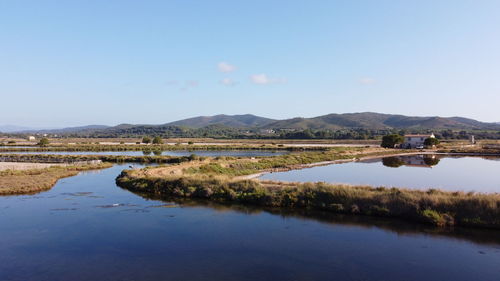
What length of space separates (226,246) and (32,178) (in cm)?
2275

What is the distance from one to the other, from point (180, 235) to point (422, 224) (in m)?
10.6

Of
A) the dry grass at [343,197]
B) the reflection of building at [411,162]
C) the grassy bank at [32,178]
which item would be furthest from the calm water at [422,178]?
the grassy bank at [32,178]

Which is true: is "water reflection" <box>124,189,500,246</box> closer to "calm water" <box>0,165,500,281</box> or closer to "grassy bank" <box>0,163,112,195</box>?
"calm water" <box>0,165,500,281</box>

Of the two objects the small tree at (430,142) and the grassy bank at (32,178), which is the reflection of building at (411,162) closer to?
the small tree at (430,142)

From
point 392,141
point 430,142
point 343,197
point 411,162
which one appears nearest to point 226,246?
point 343,197

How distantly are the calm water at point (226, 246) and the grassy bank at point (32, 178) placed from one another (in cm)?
559

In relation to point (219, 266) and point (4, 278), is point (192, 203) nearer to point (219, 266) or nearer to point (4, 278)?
point (219, 266)

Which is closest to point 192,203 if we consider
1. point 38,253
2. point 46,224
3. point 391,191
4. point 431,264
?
point 46,224

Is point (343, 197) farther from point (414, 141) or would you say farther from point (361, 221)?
point (414, 141)

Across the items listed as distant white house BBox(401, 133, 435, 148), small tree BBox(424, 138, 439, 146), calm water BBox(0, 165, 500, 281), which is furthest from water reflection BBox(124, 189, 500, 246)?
distant white house BBox(401, 133, 435, 148)

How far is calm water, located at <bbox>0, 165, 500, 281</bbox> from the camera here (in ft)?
38.2

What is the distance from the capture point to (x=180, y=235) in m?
15.4

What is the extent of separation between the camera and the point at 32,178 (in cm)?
2969

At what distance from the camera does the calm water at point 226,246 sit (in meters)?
11.6
